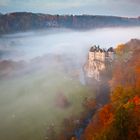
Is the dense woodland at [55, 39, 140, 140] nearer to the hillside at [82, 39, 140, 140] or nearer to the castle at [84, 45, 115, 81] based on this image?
the hillside at [82, 39, 140, 140]

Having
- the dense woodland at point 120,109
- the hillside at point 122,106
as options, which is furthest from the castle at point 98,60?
the hillside at point 122,106

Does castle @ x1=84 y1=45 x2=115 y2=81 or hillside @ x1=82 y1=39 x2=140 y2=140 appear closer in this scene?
hillside @ x1=82 y1=39 x2=140 y2=140

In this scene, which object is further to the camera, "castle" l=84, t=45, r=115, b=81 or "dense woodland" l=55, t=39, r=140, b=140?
"castle" l=84, t=45, r=115, b=81

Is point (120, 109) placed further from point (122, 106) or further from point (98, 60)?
point (98, 60)

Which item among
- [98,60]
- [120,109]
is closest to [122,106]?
[120,109]

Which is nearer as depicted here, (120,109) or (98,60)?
(120,109)

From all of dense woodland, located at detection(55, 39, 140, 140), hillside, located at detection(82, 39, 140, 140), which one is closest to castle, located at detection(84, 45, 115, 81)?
dense woodland, located at detection(55, 39, 140, 140)

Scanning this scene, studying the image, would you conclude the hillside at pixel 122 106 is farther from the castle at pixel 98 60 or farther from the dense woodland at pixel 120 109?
the castle at pixel 98 60

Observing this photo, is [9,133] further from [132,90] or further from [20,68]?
[20,68]
